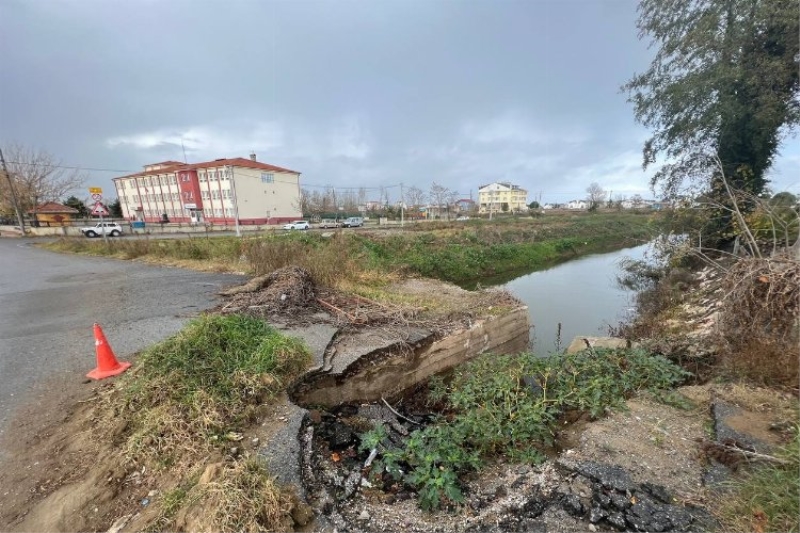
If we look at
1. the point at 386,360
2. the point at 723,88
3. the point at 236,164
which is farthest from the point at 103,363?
the point at 236,164

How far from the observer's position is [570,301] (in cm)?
1144

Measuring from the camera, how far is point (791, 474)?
6.33 feet

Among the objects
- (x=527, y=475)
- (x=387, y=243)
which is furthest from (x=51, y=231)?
(x=527, y=475)

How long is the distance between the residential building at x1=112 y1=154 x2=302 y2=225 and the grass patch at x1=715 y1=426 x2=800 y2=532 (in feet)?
129

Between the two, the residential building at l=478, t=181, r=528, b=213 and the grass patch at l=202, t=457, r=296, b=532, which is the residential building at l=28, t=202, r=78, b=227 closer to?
the grass patch at l=202, t=457, r=296, b=532

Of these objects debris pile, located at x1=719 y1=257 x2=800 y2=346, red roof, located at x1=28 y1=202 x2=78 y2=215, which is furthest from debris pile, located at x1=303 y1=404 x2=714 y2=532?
red roof, located at x1=28 y1=202 x2=78 y2=215

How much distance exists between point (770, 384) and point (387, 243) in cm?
1382

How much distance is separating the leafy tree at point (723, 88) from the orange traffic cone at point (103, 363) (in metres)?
12.0

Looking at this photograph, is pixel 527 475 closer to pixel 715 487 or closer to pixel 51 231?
pixel 715 487

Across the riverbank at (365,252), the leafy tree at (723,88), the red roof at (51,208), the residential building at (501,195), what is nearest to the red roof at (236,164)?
the red roof at (51,208)

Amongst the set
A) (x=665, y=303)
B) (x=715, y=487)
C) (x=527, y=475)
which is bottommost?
(x=665, y=303)

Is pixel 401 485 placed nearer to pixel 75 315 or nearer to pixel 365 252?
pixel 75 315

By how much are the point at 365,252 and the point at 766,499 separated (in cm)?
1235

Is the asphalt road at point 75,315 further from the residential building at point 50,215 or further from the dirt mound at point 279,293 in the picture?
the residential building at point 50,215
